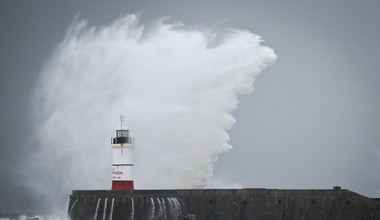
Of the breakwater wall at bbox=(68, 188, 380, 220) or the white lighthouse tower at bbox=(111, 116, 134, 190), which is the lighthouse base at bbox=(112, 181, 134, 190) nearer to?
the white lighthouse tower at bbox=(111, 116, 134, 190)

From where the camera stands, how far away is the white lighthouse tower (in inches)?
2479

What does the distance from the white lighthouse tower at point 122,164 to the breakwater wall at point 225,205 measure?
211 cm

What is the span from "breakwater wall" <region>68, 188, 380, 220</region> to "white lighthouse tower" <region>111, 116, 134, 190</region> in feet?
6.94

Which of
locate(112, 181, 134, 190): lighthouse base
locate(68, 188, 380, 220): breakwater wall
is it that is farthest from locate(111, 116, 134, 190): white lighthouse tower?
locate(68, 188, 380, 220): breakwater wall

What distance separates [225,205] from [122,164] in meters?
6.20

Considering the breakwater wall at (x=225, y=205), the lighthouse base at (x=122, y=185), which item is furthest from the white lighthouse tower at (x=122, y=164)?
the breakwater wall at (x=225, y=205)

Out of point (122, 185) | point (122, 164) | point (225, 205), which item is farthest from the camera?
point (122, 164)

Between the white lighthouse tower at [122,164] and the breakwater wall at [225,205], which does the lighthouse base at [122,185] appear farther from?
the breakwater wall at [225,205]

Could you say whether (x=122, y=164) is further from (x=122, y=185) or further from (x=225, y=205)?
(x=225, y=205)

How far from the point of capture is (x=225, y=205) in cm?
6081

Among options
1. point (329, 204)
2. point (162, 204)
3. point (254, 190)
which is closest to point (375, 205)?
point (329, 204)

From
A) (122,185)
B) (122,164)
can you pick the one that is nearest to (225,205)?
(122,185)

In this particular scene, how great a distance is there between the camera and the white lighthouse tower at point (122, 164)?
62969 millimetres

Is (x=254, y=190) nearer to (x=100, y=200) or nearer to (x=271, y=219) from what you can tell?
(x=271, y=219)
